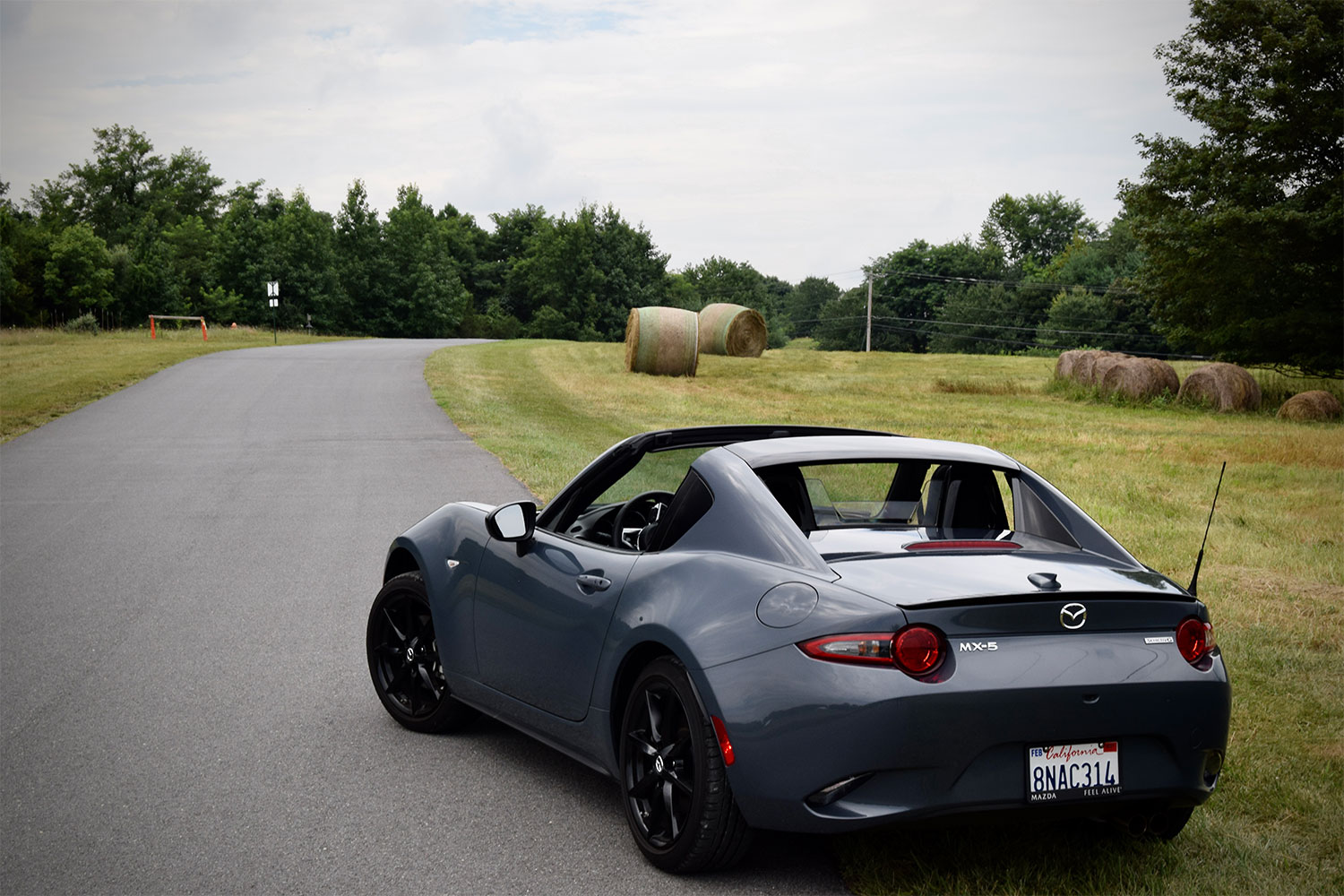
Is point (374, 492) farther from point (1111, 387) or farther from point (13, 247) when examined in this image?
point (13, 247)

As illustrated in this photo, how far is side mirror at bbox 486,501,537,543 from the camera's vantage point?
4820 mm

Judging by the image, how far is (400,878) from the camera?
12.8 feet

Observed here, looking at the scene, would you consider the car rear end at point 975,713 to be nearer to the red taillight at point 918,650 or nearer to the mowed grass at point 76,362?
the red taillight at point 918,650

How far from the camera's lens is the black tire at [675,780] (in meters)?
3.73

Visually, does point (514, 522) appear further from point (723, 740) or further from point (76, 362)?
point (76, 362)

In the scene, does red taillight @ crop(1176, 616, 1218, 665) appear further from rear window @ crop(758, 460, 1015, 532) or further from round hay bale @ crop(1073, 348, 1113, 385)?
round hay bale @ crop(1073, 348, 1113, 385)

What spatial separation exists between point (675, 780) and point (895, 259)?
4637 inches

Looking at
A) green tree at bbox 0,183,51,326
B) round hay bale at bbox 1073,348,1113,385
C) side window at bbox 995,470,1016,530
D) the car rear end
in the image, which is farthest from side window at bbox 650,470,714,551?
green tree at bbox 0,183,51,326

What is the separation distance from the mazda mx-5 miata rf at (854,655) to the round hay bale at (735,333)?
3943cm

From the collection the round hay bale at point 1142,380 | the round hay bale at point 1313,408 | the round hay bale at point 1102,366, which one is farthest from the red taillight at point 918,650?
the round hay bale at point 1102,366

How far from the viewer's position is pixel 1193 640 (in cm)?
374

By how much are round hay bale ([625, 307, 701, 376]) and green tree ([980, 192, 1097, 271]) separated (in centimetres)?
9520

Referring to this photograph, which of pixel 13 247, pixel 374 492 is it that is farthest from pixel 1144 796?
pixel 13 247

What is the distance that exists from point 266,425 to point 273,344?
26.0m
